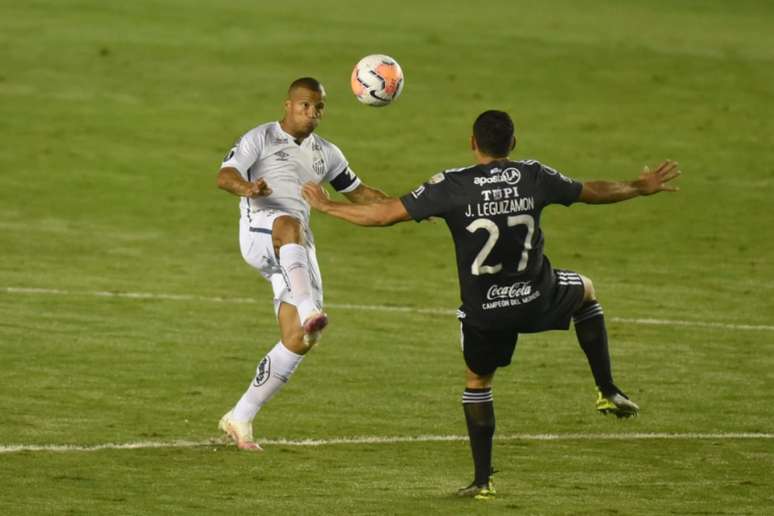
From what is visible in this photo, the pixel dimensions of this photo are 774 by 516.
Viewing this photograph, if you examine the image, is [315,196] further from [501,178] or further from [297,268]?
[297,268]

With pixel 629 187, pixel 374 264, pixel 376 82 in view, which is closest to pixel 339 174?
pixel 376 82

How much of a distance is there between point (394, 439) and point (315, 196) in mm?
3113

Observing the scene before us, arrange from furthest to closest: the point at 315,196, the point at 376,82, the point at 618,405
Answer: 1. the point at 376,82
2. the point at 618,405
3. the point at 315,196

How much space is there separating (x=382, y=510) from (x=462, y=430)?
3364 mm

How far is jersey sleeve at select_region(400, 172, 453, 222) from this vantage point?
39.4ft

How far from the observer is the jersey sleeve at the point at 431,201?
12.0m

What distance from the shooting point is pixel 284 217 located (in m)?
14.4

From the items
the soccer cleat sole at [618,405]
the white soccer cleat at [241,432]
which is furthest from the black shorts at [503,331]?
the white soccer cleat at [241,432]

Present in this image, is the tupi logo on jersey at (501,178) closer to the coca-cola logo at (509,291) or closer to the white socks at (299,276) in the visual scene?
the coca-cola logo at (509,291)

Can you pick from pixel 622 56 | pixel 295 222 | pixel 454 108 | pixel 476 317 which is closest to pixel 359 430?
pixel 295 222

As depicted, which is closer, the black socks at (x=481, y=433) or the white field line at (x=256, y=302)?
the black socks at (x=481, y=433)

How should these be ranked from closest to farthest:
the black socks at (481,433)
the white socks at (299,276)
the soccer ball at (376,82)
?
the black socks at (481,433)
the white socks at (299,276)
the soccer ball at (376,82)

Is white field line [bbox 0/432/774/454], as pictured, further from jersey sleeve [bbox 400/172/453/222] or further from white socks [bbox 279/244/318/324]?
jersey sleeve [bbox 400/172/453/222]

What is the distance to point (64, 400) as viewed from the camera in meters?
15.9
